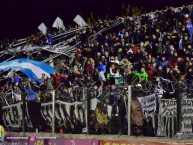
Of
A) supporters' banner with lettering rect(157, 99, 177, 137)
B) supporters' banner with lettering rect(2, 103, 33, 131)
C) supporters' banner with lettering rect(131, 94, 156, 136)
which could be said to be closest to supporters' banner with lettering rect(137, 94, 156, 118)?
supporters' banner with lettering rect(131, 94, 156, 136)

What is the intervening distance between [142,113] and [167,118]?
36.3 inches

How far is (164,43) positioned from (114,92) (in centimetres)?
650

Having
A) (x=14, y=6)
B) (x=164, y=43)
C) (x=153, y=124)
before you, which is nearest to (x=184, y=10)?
(x=164, y=43)

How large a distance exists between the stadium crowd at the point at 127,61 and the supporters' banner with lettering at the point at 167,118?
0.56 metres

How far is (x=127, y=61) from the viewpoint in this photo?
72.6 feet

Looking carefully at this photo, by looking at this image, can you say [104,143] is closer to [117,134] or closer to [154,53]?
[117,134]

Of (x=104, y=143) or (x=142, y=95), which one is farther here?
(x=142, y=95)

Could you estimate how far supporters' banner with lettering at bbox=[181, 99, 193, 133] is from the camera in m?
14.4

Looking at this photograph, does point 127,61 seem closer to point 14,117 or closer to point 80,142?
point 14,117

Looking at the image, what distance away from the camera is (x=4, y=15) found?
4434cm

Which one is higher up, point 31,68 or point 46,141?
point 31,68

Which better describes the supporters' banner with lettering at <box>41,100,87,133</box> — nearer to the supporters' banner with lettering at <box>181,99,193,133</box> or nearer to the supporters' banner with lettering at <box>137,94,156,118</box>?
the supporters' banner with lettering at <box>137,94,156,118</box>

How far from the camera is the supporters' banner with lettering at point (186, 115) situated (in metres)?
14.4

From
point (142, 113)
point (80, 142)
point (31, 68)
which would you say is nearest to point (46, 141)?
point (80, 142)
